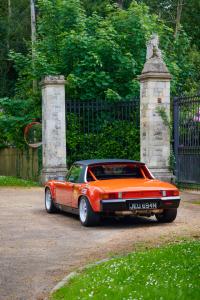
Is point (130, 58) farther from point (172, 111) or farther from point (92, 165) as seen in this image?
point (92, 165)

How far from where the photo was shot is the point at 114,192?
462 inches

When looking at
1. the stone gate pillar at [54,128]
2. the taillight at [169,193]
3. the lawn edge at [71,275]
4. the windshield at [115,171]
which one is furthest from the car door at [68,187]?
the stone gate pillar at [54,128]

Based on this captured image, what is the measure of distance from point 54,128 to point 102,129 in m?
1.85

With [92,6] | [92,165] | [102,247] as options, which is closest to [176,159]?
[92,165]

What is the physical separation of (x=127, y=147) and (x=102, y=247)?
42.2ft

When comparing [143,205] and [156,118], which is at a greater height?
[156,118]

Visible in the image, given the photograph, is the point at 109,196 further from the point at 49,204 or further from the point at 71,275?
the point at 71,275

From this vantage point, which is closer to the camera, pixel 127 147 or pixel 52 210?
pixel 52 210

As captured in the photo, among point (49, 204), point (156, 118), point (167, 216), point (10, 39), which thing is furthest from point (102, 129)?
point (10, 39)

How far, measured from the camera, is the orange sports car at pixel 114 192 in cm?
1178

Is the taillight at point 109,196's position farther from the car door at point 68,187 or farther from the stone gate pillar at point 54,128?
the stone gate pillar at point 54,128

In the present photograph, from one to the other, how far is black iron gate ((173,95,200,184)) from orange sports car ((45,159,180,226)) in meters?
6.25

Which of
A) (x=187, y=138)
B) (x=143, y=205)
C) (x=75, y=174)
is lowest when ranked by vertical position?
(x=143, y=205)

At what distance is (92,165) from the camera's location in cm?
1320
